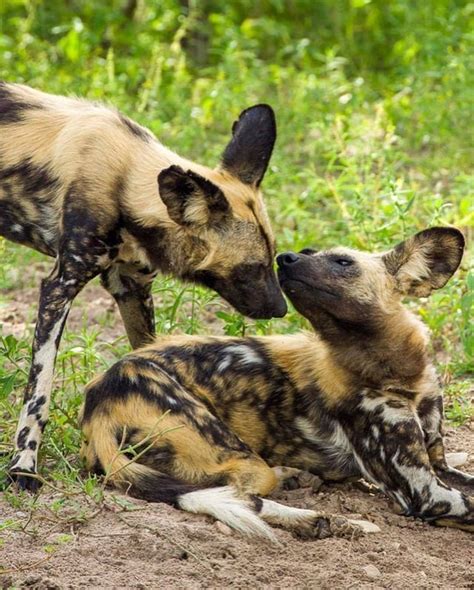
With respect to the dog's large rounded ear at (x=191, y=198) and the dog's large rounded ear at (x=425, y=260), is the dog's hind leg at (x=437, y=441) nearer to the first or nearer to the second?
the dog's large rounded ear at (x=425, y=260)

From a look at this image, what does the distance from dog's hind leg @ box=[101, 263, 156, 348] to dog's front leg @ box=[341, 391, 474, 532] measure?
3.42ft

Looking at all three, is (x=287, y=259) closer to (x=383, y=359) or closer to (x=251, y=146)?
(x=383, y=359)

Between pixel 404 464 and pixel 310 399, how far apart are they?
0.45 metres

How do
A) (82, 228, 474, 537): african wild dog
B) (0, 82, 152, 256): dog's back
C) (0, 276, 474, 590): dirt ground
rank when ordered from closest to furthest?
1. (0, 276, 474, 590): dirt ground
2. (82, 228, 474, 537): african wild dog
3. (0, 82, 152, 256): dog's back

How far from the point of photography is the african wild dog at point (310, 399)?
12.9 feet

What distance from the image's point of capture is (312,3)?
9.75 meters

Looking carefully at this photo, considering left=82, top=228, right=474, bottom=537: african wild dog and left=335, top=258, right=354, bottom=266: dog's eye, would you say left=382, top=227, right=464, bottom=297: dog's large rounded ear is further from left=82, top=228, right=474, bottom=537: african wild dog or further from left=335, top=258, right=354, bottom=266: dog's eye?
left=335, top=258, right=354, bottom=266: dog's eye

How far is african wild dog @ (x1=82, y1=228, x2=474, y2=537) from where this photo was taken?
12.9 ft

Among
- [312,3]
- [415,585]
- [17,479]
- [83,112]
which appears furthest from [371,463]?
[312,3]

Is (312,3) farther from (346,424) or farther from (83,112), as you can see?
(346,424)

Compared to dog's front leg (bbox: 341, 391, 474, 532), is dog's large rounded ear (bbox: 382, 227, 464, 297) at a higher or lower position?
higher

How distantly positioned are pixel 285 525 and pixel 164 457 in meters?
0.46

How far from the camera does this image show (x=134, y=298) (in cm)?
484

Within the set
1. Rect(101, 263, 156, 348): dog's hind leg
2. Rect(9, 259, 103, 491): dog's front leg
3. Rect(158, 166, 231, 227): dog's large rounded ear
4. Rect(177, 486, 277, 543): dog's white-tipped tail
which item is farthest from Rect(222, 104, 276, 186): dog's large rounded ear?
Rect(177, 486, 277, 543): dog's white-tipped tail
